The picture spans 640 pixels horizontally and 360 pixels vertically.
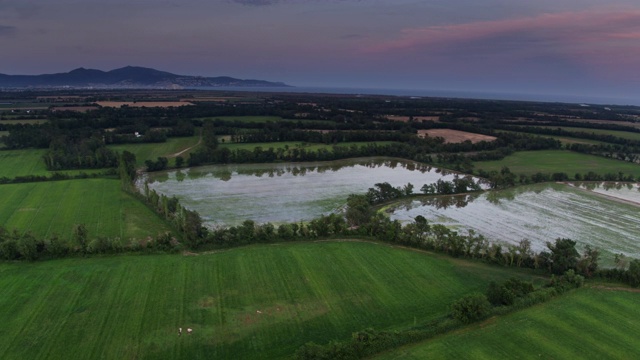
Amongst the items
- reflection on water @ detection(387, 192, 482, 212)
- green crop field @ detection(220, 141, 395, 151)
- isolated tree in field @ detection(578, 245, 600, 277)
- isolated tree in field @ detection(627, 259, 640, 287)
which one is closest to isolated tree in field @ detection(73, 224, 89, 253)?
reflection on water @ detection(387, 192, 482, 212)

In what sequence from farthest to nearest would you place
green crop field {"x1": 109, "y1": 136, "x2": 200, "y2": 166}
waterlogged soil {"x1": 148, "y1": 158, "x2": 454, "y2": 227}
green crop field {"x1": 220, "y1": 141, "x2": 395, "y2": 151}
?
green crop field {"x1": 220, "y1": 141, "x2": 395, "y2": 151}
green crop field {"x1": 109, "y1": 136, "x2": 200, "y2": 166}
waterlogged soil {"x1": 148, "y1": 158, "x2": 454, "y2": 227}

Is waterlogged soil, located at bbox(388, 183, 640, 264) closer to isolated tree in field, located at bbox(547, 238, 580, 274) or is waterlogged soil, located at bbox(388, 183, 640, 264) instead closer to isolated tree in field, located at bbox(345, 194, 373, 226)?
isolated tree in field, located at bbox(547, 238, 580, 274)

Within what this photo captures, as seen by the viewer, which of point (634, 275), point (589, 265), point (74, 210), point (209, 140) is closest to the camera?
point (634, 275)

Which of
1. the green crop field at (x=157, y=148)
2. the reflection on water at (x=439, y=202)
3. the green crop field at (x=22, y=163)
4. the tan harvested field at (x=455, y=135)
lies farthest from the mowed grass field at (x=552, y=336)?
the tan harvested field at (x=455, y=135)

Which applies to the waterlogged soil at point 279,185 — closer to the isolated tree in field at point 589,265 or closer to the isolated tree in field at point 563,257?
the isolated tree in field at point 563,257

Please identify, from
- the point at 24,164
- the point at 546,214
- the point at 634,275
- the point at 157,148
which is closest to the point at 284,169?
the point at 157,148

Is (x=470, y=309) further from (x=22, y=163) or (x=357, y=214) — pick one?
(x=22, y=163)
